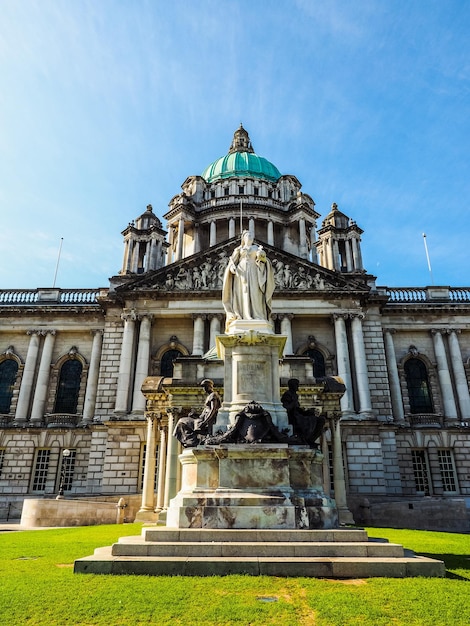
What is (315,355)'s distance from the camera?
36219mm

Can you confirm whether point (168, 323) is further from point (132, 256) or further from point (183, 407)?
point (183, 407)

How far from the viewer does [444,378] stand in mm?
37781

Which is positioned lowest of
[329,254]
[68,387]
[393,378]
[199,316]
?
[68,387]

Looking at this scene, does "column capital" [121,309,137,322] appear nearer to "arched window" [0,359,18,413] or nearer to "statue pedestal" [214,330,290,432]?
"arched window" [0,359,18,413]

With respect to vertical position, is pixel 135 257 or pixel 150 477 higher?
pixel 135 257

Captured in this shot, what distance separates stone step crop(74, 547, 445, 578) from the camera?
7324 mm

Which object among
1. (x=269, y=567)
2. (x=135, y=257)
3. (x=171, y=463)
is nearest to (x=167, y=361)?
(x=135, y=257)

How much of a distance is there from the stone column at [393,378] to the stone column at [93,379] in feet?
74.4

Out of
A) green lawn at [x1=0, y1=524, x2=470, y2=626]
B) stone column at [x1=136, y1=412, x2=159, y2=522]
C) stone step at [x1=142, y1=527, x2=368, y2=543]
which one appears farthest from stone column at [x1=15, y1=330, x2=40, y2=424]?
stone step at [x1=142, y1=527, x2=368, y2=543]

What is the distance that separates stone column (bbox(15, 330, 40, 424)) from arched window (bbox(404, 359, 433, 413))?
29.6m

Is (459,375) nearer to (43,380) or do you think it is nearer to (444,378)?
(444,378)

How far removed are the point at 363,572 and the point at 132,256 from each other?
37.7 m

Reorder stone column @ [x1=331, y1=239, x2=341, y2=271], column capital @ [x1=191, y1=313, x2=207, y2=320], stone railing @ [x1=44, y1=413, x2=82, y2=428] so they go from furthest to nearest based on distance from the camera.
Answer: stone column @ [x1=331, y1=239, x2=341, y2=271] → stone railing @ [x1=44, y1=413, x2=82, y2=428] → column capital @ [x1=191, y1=313, x2=207, y2=320]

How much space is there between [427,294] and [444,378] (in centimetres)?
754
